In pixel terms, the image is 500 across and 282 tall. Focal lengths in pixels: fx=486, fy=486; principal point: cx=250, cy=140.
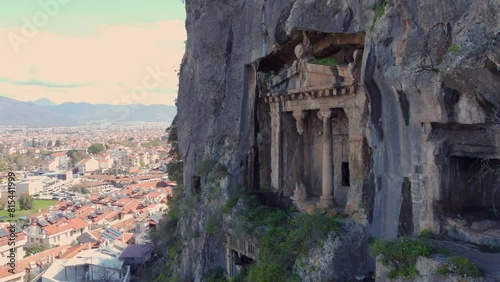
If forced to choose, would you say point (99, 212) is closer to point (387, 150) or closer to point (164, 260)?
point (164, 260)

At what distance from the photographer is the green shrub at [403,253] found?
25.9ft

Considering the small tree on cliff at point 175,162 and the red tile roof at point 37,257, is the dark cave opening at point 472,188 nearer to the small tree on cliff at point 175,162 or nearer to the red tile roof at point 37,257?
the small tree on cliff at point 175,162

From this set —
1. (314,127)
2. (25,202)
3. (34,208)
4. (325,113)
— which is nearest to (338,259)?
(325,113)

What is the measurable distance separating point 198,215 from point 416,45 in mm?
10137

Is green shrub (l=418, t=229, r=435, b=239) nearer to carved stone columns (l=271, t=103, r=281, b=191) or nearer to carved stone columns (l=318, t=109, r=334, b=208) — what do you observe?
carved stone columns (l=318, t=109, r=334, b=208)

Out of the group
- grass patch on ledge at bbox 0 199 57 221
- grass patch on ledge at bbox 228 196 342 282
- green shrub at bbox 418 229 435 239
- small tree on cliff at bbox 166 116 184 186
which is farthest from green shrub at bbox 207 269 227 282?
grass patch on ledge at bbox 0 199 57 221

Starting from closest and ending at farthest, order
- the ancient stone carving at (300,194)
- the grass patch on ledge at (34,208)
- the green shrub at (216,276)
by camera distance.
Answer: the ancient stone carving at (300,194)
the green shrub at (216,276)
the grass patch on ledge at (34,208)

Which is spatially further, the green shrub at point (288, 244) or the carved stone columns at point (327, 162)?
the carved stone columns at point (327, 162)

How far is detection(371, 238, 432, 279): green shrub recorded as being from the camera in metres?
7.91

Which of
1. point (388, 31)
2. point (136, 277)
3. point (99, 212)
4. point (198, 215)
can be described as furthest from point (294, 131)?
point (99, 212)

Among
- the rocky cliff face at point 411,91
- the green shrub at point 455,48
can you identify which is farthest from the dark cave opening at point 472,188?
the green shrub at point 455,48

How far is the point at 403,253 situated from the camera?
8062 millimetres

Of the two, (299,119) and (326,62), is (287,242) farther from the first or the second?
(326,62)

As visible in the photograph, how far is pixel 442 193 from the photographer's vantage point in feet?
31.0
